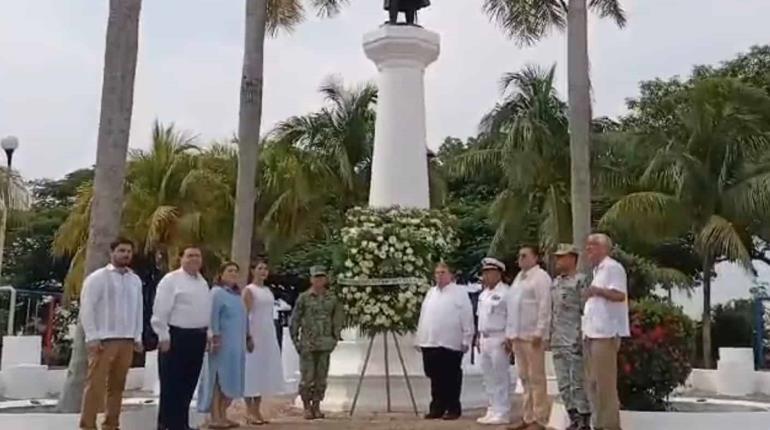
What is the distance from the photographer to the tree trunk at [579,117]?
38.0 feet

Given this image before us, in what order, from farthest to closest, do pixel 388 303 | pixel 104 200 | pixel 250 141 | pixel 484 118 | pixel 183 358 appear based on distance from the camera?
pixel 484 118 < pixel 250 141 < pixel 388 303 < pixel 104 200 < pixel 183 358

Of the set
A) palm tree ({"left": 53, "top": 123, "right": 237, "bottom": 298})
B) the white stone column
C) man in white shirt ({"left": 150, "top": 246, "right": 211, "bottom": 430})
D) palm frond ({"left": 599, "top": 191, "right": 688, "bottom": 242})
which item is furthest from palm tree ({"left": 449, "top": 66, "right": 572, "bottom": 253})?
man in white shirt ({"left": 150, "top": 246, "right": 211, "bottom": 430})

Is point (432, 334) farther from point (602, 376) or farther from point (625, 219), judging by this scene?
point (625, 219)

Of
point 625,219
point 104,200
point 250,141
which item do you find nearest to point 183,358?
point 104,200

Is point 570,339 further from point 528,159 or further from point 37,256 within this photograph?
point 37,256

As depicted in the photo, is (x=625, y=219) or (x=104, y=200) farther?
(x=625, y=219)

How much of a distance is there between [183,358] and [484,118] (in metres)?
19.9

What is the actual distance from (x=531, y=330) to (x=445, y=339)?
1.90 m

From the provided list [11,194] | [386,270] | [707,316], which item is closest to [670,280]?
[707,316]

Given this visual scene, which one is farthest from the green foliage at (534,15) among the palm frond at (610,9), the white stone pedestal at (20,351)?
the white stone pedestal at (20,351)

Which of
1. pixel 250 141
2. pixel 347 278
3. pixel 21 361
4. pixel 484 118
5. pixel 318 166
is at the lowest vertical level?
pixel 21 361

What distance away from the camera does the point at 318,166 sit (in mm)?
26219

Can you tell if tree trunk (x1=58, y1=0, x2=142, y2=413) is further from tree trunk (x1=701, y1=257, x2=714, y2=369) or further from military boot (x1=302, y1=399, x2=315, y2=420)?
Result: tree trunk (x1=701, y1=257, x2=714, y2=369)

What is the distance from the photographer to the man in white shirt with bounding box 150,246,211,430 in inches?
363
